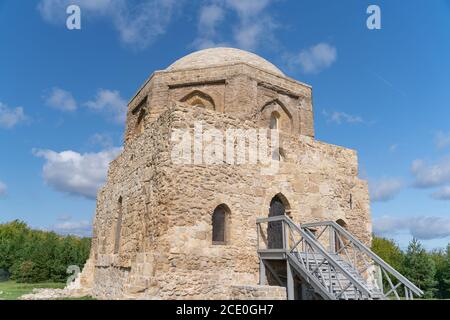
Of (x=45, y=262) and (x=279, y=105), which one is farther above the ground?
(x=279, y=105)

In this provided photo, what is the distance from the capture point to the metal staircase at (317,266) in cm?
800

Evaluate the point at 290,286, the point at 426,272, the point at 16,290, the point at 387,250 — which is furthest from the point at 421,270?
the point at 16,290

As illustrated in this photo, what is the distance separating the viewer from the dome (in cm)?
1499

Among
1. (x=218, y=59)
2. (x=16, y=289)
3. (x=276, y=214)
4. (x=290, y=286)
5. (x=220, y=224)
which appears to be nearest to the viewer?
(x=290, y=286)

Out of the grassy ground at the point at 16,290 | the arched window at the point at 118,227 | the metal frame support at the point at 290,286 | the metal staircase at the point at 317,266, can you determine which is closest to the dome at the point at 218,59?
the arched window at the point at 118,227

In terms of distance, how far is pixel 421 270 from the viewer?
885 inches

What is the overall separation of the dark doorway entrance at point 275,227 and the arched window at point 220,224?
6.59 ft

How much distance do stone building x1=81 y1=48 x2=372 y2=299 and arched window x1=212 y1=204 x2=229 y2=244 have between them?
29mm

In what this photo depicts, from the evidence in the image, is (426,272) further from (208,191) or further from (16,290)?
(16,290)

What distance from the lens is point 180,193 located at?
927 centimetres

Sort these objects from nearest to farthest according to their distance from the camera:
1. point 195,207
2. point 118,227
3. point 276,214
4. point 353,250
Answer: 1. point 195,207
2. point 353,250
3. point 276,214
4. point 118,227

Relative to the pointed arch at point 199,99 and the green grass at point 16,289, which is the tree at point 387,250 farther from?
the green grass at point 16,289

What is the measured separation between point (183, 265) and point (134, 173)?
3881mm

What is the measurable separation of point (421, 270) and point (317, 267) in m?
17.6
